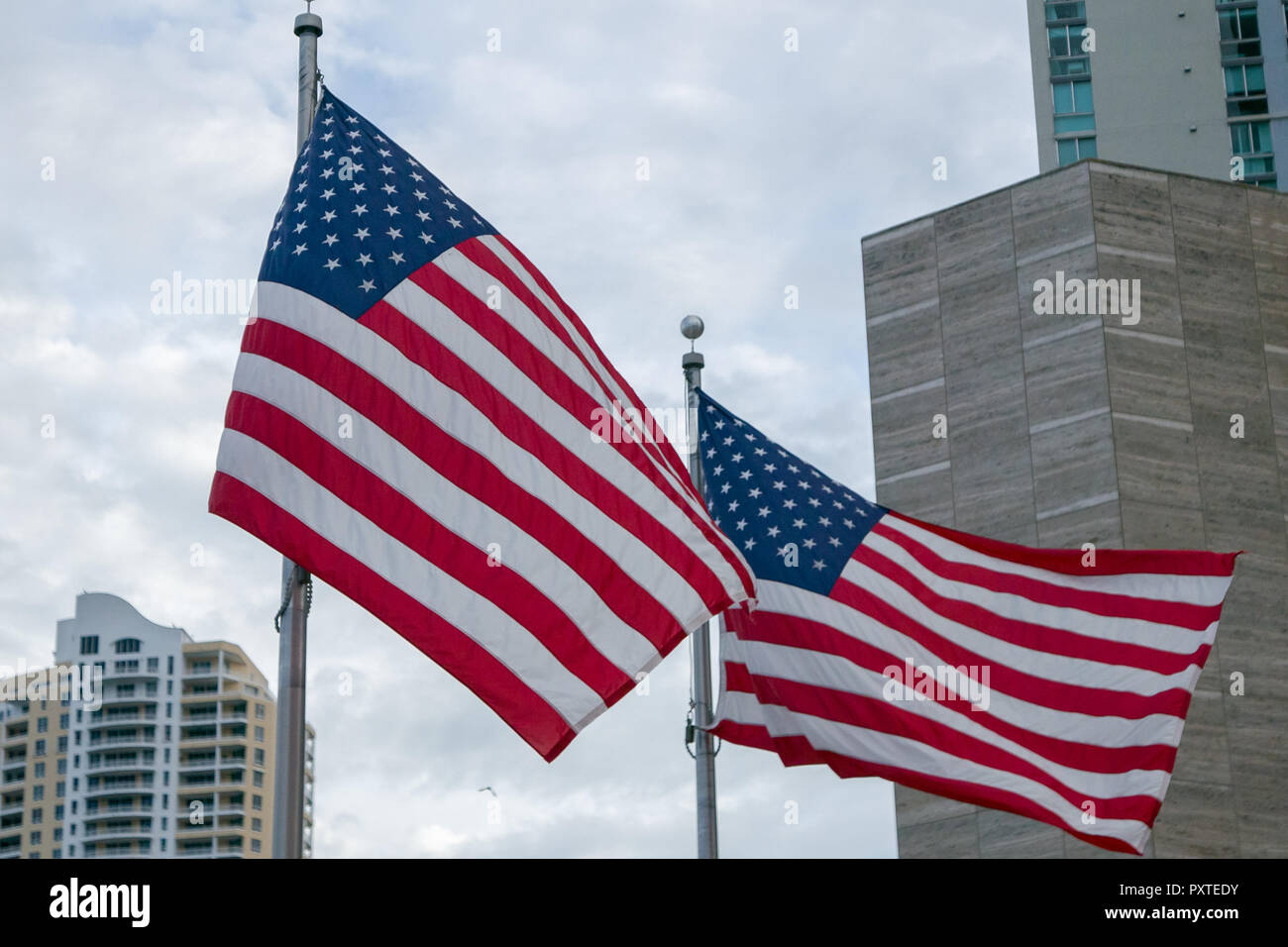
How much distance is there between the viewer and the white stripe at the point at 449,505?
10680mm

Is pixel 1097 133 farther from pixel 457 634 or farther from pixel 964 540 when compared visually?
pixel 457 634

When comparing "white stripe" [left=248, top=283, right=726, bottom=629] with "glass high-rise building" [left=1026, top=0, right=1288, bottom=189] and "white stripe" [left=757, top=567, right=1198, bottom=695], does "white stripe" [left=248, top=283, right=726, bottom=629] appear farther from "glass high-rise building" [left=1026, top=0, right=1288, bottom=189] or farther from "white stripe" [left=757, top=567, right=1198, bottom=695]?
"glass high-rise building" [left=1026, top=0, right=1288, bottom=189]

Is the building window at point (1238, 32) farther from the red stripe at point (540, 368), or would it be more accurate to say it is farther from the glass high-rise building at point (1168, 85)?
the red stripe at point (540, 368)

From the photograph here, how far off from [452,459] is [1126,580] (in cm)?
603

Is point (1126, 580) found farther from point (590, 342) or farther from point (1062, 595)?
point (590, 342)

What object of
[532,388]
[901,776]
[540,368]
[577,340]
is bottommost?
[901,776]

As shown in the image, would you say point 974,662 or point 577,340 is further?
point 974,662

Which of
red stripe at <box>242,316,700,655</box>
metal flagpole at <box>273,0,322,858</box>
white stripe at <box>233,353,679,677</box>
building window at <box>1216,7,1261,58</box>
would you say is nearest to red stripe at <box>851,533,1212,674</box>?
red stripe at <box>242,316,700,655</box>

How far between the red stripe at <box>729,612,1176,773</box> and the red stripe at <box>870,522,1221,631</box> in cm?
75

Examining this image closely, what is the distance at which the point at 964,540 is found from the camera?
14.9 metres

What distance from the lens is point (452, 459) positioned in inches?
431

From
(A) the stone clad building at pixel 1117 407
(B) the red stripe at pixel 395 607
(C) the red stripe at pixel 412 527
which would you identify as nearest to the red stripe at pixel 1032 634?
(C) the red stripe at pixel 412 527

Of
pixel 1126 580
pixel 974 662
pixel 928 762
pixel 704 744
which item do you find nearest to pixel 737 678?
pixel 704 744
